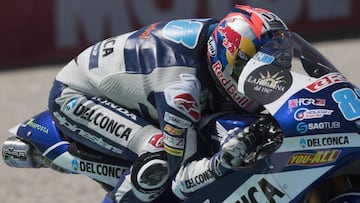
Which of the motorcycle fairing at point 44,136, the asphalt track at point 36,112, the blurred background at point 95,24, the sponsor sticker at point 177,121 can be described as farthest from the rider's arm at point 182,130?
the blurred background at point 95,24

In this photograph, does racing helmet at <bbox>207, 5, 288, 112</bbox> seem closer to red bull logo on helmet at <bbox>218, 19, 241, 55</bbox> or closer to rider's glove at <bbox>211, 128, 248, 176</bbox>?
red bull logo on helmet at <bbox>218, 19, 241, 55</bbox>

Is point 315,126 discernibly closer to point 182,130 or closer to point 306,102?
point 306,102

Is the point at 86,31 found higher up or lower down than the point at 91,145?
lower down

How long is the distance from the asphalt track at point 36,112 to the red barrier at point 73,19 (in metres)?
0.29

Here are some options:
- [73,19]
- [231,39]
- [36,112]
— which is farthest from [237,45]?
[73,19]

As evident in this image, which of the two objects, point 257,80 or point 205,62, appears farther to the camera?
point 205,62

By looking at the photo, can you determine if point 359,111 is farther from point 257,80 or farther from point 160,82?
point 160,82

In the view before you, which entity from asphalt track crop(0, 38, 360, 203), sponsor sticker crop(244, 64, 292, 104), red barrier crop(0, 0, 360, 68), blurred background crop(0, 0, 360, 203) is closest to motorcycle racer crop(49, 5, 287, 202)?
sponsor sticker crop(244, 64, 292, 104)

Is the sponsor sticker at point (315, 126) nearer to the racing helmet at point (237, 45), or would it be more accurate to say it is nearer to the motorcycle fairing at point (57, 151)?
the racing helmet at point (237, 45)

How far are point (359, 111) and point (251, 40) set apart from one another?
63cm

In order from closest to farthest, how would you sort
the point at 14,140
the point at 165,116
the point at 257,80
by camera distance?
1. the point at 257,80
2. the point at 165,116
3. the point at 14,140

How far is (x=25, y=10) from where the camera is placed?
10875mm

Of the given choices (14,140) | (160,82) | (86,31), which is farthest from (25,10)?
(160,82)

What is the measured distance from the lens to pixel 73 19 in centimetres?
1106
